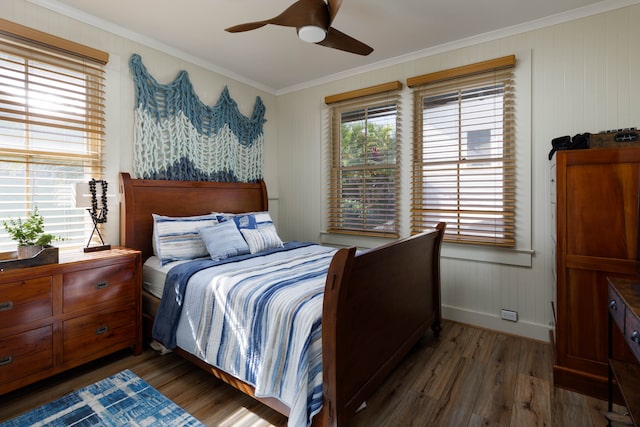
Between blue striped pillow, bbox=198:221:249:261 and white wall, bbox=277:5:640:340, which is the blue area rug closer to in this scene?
blue striped pillow, bbox=198:221:249:261

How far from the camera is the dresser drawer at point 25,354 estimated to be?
183 cm

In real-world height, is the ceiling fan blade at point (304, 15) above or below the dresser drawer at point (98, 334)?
above

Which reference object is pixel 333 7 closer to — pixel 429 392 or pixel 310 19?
pixel 310 19

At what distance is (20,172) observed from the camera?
2.28 m

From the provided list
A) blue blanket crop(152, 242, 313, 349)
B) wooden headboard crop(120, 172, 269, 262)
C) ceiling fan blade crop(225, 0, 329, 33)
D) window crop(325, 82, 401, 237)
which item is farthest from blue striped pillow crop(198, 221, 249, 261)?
ceiling fan blade crop(225, 0, 329, 33)

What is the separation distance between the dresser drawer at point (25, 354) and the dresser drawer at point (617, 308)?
308 cm

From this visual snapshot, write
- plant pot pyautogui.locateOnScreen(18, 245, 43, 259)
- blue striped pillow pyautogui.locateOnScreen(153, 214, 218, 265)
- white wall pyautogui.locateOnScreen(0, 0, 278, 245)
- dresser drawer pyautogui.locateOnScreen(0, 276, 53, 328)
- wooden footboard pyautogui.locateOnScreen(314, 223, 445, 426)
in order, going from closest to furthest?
wooden footboard pyautogui.locateOnScreen(314, 223, 445, 426)
dresser drawer pyautogui.locateOnScreen(0, 276, 53, 328)
plant pot pyautogui.locateOnScreen(18, 245, 43, 259)
white wall pyautogui.locateOnScreen(0, 0, 278, 245)
blue striped pillow pyautogui.locateOnScreen(153, 214, 218, 265)

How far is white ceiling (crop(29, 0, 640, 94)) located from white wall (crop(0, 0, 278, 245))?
71mm

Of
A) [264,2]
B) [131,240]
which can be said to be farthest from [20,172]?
[264,2]

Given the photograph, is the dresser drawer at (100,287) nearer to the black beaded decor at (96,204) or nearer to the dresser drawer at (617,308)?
the black beaded decor at (96,204)

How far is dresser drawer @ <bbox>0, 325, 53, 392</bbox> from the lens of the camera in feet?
6.00

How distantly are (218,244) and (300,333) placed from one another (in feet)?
4.73

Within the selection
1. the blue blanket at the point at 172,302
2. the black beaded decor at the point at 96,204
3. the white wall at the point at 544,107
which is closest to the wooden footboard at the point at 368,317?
the white wall at the point at 544,107

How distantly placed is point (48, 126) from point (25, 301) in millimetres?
1283
